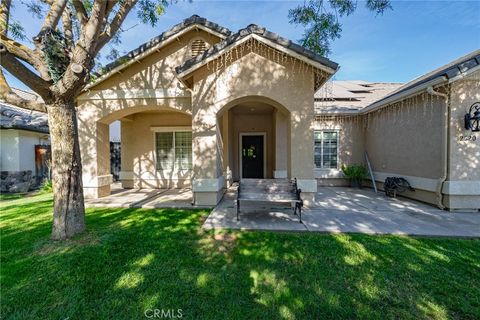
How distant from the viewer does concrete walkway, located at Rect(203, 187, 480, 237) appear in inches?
191

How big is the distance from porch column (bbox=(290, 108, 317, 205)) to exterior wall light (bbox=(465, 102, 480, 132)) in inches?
172

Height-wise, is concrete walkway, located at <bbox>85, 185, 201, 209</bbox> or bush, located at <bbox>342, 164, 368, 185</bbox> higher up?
bush, located at <bbox>342, 164, 368, 185</bbox>

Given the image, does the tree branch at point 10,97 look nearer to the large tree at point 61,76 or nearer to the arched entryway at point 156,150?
the large tree at point 61,76

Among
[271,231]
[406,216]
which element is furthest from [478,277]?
[271,231]

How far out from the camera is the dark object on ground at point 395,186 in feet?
25.4

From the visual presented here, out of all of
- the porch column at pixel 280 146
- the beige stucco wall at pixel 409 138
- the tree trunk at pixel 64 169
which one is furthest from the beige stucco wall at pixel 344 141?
the tree trunk at pixel 64 169

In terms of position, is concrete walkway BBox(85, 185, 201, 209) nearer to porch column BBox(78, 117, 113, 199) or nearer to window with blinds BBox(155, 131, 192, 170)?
porch column BBox(78, 117, 113, 199)

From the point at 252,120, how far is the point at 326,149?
13.6 feet

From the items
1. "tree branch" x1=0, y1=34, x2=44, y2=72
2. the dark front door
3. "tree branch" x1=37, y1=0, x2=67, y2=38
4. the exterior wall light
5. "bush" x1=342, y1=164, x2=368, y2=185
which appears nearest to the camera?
"tree branch" x1=0, y1=34, x2=44, y2=72

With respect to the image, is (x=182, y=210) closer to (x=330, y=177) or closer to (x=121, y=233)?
(x=121, y=233)

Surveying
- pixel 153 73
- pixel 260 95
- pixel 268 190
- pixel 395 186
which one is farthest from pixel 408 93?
pixel 153 73

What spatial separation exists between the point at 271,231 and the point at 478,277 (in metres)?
3.27

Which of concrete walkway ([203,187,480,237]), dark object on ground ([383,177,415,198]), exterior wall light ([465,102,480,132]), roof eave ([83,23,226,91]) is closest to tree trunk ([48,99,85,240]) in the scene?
concrete walkway ([203,187,480,237])

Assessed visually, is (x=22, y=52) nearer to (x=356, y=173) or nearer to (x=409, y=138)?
(x=409, y=138)
